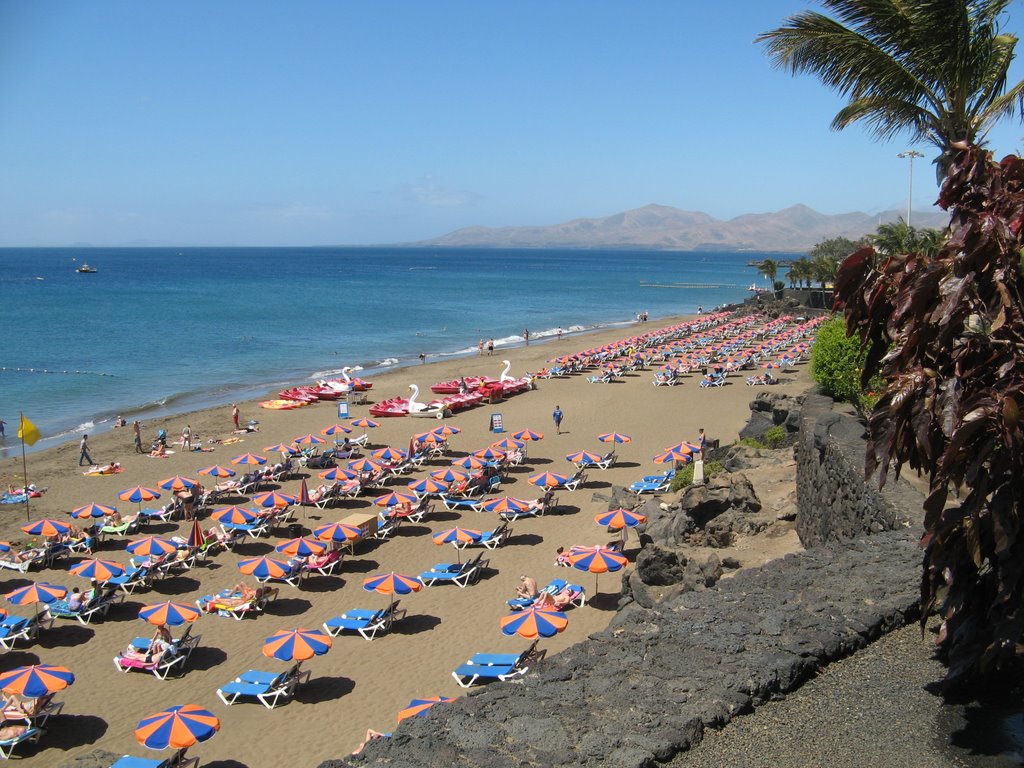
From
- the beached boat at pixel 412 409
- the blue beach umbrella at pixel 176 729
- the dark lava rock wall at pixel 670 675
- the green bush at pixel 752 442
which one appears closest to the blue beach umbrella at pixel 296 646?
the blue beach umbrella at pixel 176 729

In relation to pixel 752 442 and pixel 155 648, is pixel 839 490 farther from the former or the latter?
pixel 752 442

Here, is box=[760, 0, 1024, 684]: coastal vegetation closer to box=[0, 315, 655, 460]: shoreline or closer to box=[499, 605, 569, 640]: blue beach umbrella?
box=[499, 605, 569, 640]: blue beach umbrella

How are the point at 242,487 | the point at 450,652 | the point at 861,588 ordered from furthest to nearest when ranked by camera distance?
1. the point at 242,487
2. the point at 450,652
3. the point at 861,588

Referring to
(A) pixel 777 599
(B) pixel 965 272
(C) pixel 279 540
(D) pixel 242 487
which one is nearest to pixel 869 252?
(B) pixel 965 272

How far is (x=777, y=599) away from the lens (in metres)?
6.65

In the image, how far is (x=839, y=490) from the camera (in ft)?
34.0

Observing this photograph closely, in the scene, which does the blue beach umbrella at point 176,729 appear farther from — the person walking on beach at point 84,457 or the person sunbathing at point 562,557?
the person walking on beach at point 84,457

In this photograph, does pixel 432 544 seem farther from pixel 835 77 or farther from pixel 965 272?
pixel 965 272

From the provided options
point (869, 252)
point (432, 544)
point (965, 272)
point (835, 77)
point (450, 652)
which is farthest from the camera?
point (432, 544)

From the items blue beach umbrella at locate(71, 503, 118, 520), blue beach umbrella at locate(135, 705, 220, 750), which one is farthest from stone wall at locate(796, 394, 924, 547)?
blue beach umbrella at locate(71, 503, 118, 520)

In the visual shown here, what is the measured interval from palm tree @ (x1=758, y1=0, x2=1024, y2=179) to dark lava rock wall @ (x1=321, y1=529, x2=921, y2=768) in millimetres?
6112

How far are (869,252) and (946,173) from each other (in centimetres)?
71

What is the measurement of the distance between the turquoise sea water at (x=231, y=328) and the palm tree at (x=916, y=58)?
27742mm

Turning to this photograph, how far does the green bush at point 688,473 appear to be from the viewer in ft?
60.1
